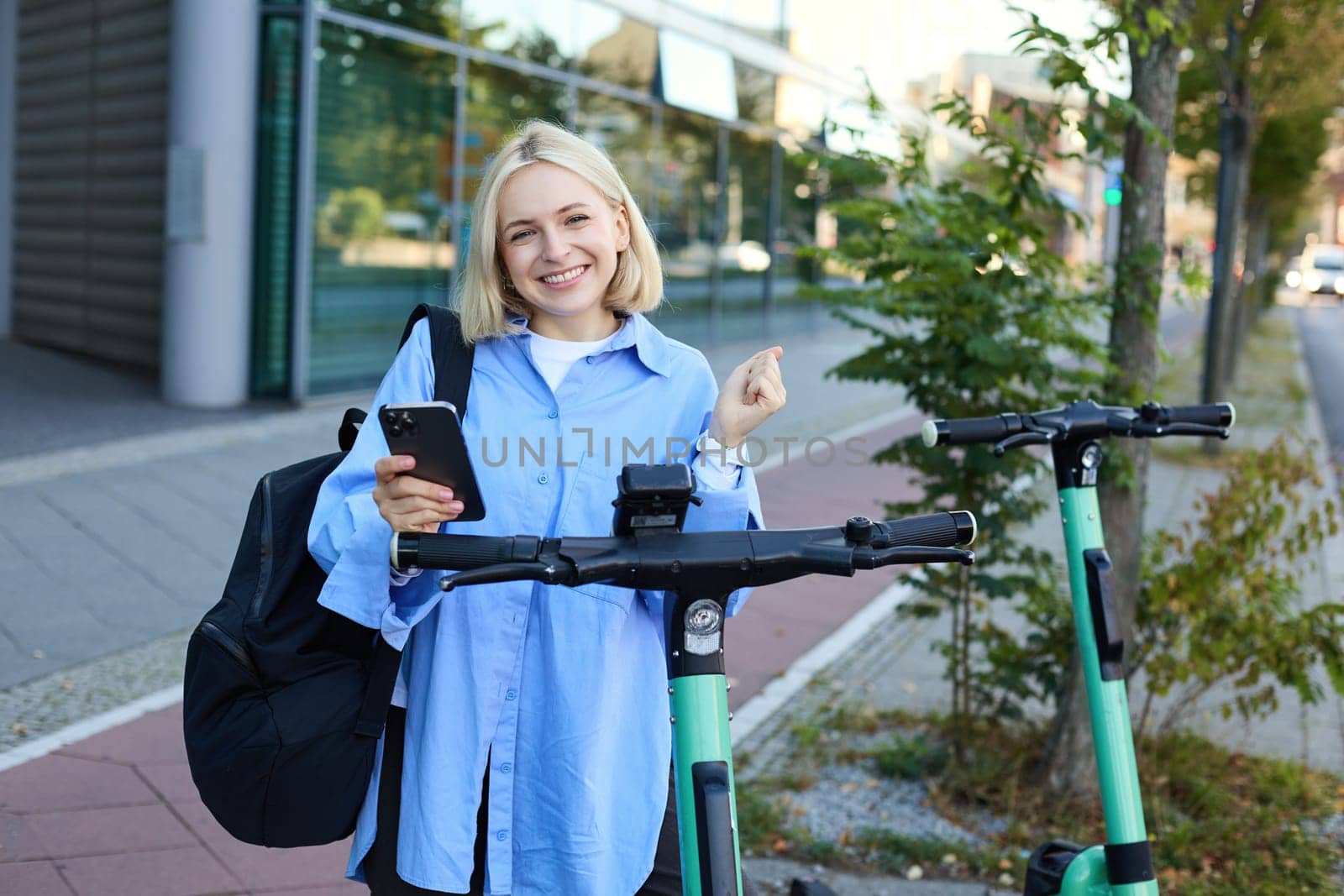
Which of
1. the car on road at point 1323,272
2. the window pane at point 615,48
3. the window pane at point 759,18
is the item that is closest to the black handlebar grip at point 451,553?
the window pane at point 615,48

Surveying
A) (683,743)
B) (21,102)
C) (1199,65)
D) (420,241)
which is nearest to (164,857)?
(683,743)

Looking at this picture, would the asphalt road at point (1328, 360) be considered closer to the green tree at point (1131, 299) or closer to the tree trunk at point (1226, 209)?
the green tree at point (1131, 299)

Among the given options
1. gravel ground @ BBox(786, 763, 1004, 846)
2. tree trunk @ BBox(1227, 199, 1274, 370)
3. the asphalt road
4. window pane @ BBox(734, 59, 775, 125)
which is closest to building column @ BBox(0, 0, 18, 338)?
window pane @ BBox(734, 59, 775, 125)

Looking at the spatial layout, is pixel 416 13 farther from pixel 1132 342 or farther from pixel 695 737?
pixel 695 737

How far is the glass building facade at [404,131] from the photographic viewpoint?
9.63m

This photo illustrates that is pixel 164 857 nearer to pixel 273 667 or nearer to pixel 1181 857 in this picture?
pixel 273 667

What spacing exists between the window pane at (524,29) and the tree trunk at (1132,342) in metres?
8.48

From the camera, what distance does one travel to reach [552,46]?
42.3 ft

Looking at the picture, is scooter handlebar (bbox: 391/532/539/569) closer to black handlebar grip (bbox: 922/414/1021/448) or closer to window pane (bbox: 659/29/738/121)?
black handlebar grip (bbox: 922/414/1021/448)

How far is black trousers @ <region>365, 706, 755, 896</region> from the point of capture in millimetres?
1957

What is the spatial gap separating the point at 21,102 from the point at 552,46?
189 inches

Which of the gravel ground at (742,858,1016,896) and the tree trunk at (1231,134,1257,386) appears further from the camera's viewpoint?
the tree trunk at (1231,134,1257,386)

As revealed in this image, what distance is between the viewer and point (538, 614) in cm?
193

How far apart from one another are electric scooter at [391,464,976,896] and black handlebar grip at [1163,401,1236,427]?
2.71ft
